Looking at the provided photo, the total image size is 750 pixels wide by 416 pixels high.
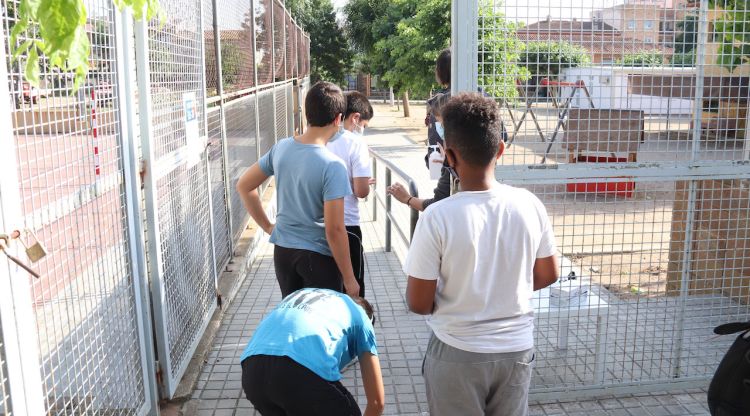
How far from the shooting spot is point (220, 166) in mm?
5668

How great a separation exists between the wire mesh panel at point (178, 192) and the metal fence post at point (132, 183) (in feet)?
0.53

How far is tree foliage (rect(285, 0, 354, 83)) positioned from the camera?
32875 mm

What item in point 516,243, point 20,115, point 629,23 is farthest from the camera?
point 629,23

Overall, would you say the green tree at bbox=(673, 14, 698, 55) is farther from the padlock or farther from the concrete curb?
the concrete curb

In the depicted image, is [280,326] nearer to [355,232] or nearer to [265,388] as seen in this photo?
[265,388]

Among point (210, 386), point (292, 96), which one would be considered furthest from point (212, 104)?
point (292, 96)

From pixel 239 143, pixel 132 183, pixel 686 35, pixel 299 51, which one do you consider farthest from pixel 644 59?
pixel 299 51

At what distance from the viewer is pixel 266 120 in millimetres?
9156

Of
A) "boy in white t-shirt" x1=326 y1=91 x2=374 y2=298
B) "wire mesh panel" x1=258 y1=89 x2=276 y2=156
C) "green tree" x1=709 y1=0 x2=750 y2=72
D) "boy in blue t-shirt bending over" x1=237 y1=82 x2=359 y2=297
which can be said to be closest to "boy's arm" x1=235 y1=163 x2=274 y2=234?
"boy in blue t-shirt bending over" x1=237 y1=82 x2=359 y2=297

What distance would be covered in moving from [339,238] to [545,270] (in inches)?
51.8

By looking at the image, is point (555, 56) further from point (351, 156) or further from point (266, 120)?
point (266, 120)

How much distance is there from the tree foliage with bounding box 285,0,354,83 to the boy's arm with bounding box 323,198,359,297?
29866 mm

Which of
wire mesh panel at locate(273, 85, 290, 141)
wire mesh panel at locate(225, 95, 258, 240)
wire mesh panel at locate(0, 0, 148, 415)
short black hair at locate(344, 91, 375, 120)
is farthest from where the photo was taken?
wire mesh panel at locate(273, 85, 290, 141)

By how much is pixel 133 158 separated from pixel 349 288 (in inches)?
49.4
